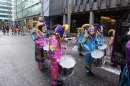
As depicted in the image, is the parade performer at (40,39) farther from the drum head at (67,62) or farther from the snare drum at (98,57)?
the drum head at (67,62)

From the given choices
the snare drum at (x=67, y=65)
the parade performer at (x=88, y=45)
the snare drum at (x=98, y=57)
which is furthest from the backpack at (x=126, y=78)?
the parade performer at (x=88, y=45)

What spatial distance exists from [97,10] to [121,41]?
21466mm

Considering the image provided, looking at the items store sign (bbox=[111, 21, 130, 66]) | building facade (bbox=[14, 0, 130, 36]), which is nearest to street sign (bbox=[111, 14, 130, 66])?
store sign (bbox=[111, 21, 130, 66])

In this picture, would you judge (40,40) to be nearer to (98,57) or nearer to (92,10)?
(98,57)

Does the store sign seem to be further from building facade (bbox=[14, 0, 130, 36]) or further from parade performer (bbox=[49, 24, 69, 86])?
building facade (bbox=[14, 0, 130, 36])

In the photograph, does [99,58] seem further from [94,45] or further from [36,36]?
[36,36]

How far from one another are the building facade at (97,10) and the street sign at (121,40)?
54.1 feet

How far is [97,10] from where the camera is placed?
23.6 meters

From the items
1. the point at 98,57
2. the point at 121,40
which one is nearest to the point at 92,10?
the point at 98,57

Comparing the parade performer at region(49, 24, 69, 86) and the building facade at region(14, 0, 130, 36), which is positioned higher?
the building facade at region(14, 0, 130, 36)

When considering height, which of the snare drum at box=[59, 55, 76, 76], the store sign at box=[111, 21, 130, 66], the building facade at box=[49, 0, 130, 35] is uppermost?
the building facade at box=[49, 0, 130, 35]

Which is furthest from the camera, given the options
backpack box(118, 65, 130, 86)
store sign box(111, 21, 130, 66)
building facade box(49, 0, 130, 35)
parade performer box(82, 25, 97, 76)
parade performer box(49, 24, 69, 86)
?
building facade box(49, 0, 130, 35)

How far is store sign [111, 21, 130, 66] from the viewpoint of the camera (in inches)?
111

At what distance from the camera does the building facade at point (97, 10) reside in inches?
801
